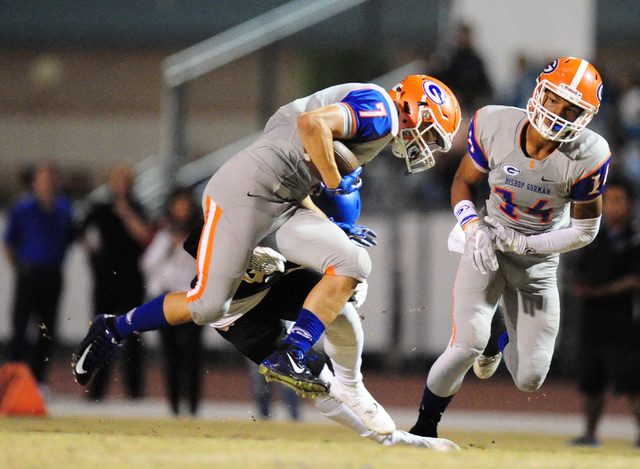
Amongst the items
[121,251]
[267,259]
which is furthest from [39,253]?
[267,259]

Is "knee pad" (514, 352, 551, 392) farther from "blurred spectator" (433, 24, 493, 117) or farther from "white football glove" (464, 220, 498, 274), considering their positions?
"blurred spectator" (433, 24, 493, 117)

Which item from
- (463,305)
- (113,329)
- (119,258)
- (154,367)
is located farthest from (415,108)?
(154,367)

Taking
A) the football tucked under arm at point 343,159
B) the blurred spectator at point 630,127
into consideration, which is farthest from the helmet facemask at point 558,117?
the blurred spectator at point 630,127

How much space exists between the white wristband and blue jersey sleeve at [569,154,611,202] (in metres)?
0.56

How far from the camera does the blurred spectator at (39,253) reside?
917 cm

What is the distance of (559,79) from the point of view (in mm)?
5344

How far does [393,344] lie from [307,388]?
5.72 metres

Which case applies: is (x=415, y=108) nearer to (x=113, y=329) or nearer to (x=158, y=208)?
(x=113, y=329)

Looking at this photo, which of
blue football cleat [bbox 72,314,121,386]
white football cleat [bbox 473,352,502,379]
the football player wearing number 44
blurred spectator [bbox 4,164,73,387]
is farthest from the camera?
blurred spectator [bbox 4,164,73,387]

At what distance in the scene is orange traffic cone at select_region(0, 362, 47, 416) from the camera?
756cm

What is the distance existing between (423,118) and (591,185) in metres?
0.97

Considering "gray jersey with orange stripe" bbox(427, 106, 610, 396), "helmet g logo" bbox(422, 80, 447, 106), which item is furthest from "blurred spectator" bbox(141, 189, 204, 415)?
"helmet g logo" bbox(422, 80, 447, 106)

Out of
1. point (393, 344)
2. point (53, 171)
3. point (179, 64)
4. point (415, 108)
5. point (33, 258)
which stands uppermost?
point (415, 108)

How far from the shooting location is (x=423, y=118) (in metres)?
5.37
